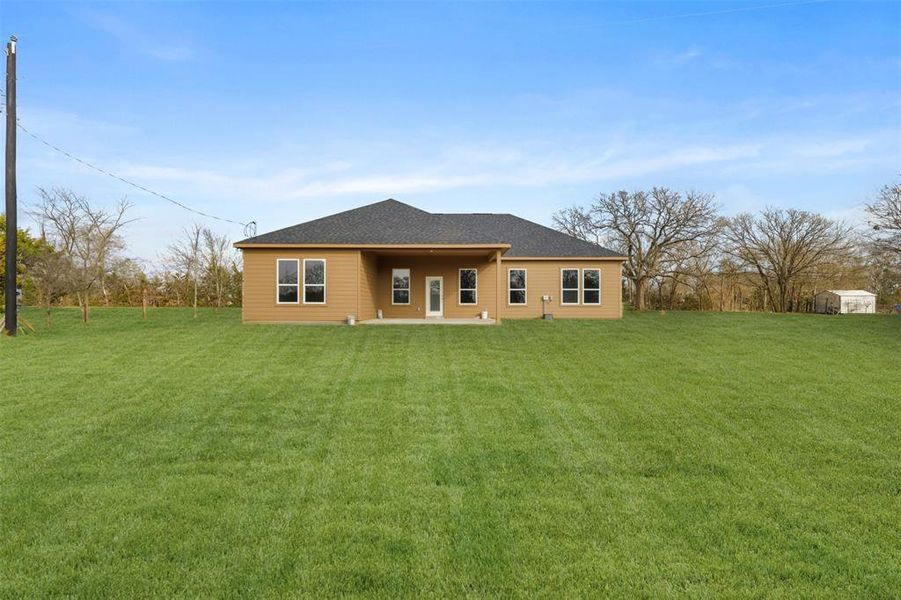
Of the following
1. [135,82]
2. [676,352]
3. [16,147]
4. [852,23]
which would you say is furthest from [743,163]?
[16,147]

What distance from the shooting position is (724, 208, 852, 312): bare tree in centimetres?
2948

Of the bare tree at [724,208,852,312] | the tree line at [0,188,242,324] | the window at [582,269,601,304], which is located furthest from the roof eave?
the bare tree at [724,208,852,312]

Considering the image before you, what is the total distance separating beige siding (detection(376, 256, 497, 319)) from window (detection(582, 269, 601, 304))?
137 inches

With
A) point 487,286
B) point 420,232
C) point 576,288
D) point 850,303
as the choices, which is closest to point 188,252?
point 420,232

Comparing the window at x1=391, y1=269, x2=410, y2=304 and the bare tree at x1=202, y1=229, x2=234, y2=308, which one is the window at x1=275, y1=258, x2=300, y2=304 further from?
the bare tree at x1=202, y1=229, x2=234, y2=308

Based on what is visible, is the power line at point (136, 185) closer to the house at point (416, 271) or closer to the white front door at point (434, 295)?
the house at point (416, 271)

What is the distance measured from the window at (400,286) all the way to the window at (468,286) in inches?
80.7

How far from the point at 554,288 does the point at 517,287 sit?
1416mm

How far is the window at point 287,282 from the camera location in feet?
56.7

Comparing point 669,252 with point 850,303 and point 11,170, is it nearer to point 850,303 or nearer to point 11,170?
point 850,303

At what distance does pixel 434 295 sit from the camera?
2028 cm

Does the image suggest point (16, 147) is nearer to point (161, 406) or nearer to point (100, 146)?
point (100, 146)

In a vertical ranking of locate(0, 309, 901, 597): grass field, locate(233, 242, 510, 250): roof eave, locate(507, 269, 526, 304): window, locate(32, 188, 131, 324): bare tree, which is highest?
locate(32, 188, 131, 324): bare tree

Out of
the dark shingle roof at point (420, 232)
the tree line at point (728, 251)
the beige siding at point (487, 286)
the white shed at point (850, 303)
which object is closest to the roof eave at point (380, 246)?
the dark shingle roof at point (420, 232)
